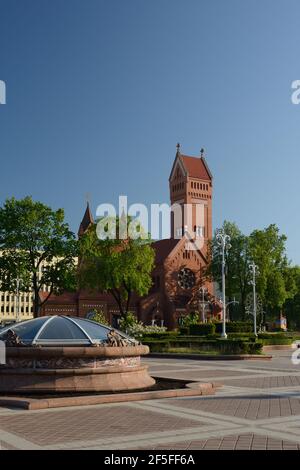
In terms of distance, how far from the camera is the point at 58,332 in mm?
14117

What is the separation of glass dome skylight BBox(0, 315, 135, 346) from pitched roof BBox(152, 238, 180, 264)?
196 feet

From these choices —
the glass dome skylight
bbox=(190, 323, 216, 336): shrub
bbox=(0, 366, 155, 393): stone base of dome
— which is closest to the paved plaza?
bbox=(0, 366, 155, 393): stone base of dome

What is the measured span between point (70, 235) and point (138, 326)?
11478mm

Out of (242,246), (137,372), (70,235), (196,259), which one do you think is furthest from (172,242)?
(137,372)

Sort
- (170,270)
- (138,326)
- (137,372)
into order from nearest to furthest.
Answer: (137,372), (138,326), (170,270)

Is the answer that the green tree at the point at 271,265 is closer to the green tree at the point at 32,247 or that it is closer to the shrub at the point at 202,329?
the shrub at the point at 202,329

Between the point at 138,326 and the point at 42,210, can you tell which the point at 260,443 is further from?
the point at 42,210

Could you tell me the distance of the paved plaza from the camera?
7926 millimetres

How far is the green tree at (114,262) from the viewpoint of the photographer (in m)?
52.9

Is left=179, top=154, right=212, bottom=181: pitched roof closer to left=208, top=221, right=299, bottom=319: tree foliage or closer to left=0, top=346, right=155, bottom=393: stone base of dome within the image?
left=208, top=221, right=299, bottom=319: tree foliage

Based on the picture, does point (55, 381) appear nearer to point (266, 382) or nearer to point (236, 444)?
point (236, 444)

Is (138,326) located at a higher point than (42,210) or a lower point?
lower

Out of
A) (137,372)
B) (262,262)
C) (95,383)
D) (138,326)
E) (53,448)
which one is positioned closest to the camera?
(53,448)

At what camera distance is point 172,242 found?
78.4 meters
